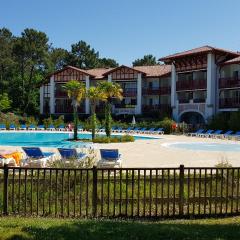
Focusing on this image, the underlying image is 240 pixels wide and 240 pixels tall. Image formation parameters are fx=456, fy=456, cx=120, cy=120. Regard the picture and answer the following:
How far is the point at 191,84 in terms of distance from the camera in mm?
50344

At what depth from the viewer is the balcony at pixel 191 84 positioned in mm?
49094

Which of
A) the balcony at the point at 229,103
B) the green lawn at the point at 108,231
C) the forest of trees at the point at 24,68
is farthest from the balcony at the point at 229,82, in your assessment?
the green lawn at the point at 108,231

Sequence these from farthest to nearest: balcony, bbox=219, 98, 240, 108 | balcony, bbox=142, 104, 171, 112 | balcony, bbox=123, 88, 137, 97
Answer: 1. balcony, bbox=123, 88, 137, 97
2. balcony, bbox=142, 104, 171, 112
3. balcony, bbox=219, 98, 240, 108

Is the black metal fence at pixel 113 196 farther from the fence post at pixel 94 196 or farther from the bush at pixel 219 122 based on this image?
the bush at pixel 219 122

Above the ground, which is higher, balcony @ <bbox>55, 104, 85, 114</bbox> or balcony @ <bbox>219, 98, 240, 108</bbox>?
balcony @ <bbox>219, 98, 240, 108</bbox>

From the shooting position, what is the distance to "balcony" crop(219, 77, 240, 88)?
4603cm

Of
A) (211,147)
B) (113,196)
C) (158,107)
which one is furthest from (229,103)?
(113,196)

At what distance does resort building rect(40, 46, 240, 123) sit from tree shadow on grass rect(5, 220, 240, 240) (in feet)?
130

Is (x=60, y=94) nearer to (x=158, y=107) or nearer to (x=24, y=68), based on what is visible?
(x=24, y=68)

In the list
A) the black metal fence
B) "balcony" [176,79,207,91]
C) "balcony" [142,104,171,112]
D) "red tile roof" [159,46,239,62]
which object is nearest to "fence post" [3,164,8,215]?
the black metal fence

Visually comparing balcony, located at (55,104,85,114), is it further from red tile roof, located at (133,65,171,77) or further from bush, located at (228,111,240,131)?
bush, located at (228,111,240,131)

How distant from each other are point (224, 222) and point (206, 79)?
1626 inches

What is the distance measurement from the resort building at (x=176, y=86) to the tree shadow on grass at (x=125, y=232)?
39535 mm

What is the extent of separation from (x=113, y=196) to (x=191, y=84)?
136ft
